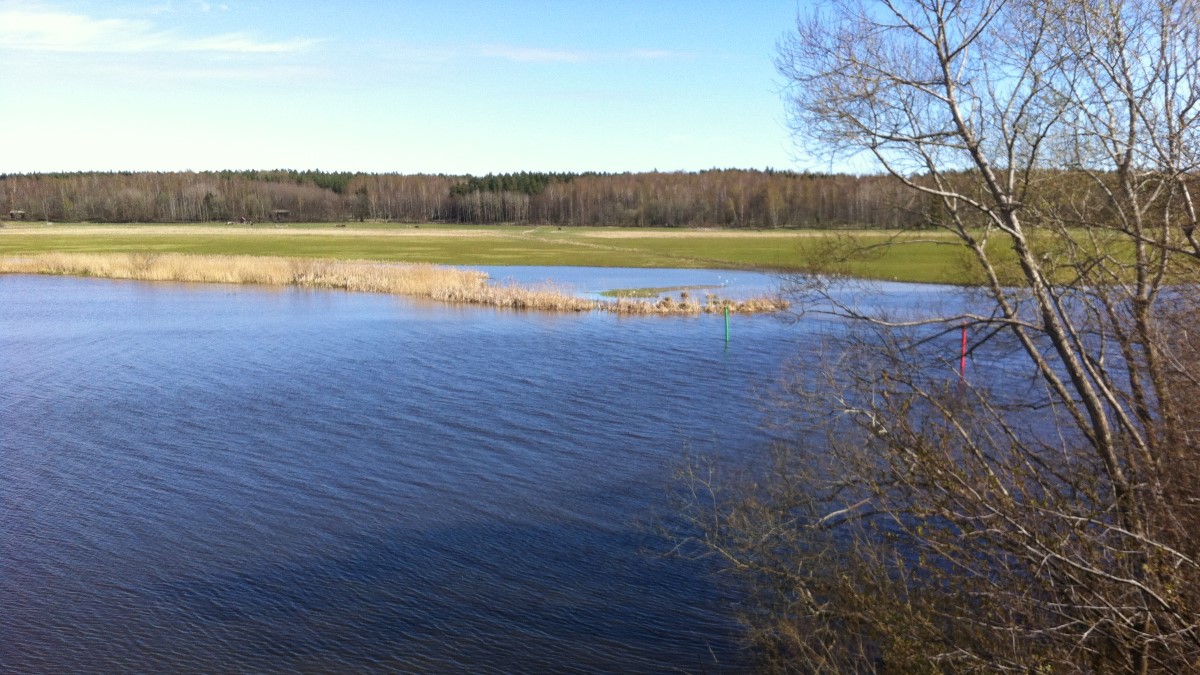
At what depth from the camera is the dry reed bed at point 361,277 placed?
124 ft

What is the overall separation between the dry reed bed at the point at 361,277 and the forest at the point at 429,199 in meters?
76.9

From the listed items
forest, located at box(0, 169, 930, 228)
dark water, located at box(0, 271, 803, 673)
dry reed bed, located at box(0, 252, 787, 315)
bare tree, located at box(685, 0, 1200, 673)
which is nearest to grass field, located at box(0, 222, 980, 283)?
dry reed bed, located at box(0, 252, 787, 315)

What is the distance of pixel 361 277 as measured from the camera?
4869cm

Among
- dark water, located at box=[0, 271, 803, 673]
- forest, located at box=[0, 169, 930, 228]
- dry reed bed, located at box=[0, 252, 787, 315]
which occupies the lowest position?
dark water, located at box=[0, 271, 803, 673]

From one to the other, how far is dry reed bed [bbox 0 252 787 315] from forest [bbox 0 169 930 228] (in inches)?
3029

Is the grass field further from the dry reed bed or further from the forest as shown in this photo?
the forest

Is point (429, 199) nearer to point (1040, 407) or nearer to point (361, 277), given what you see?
point (361, 277)

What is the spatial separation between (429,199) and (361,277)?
112m

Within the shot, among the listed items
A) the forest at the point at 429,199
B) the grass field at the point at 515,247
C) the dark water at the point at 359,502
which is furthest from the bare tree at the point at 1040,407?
the forest at the point at 429,199

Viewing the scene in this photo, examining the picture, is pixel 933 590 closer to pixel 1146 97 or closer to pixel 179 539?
pixel 1146 97

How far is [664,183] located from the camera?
15975 centimetres

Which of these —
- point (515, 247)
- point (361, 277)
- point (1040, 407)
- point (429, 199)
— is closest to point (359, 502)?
point (1040, 407)

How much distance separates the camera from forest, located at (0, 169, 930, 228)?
438ft

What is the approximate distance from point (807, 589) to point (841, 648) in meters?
1.24
